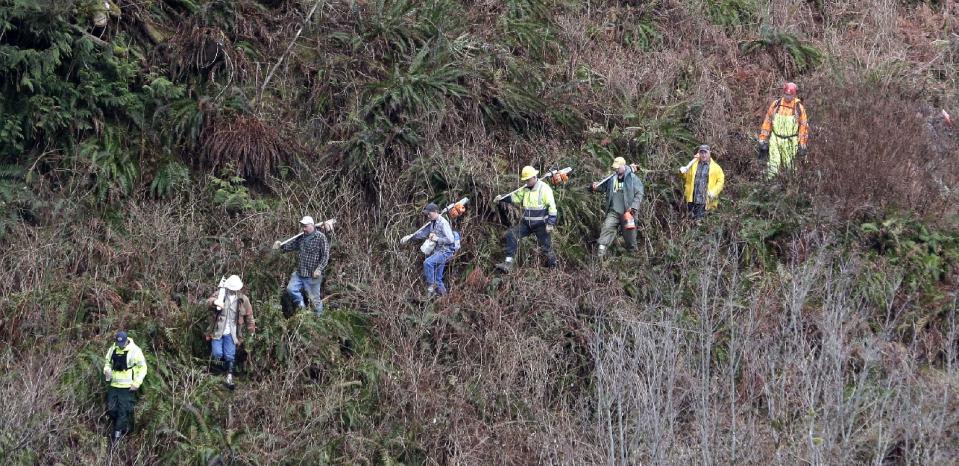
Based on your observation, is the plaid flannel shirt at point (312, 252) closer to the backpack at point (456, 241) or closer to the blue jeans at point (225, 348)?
the blue jeans at point (225, 348)

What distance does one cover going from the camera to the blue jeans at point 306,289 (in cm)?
1479

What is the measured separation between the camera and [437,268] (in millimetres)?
15328

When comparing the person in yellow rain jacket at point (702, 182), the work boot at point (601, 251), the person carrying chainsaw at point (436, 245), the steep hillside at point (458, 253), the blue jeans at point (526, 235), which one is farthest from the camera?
the person in yellow rain jacket at point (702, 182)

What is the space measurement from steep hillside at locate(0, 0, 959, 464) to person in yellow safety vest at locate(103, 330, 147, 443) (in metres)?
0.22

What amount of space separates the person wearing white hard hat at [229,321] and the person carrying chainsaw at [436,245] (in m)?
2.30

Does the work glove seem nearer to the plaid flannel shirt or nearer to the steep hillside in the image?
A: the steep hillside

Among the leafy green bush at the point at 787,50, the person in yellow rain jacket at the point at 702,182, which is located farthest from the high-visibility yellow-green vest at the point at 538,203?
the leafy green bush at the point at 787,50

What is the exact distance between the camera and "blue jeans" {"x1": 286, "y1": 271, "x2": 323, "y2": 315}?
14789 millimetres

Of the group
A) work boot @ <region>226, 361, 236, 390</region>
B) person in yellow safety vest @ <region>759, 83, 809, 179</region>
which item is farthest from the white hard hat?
person in yellow safety vest @ <region>759, 83, 809, 179</region>

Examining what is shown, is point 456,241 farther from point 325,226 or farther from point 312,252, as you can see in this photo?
point 312,252

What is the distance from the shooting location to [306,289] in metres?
14.9

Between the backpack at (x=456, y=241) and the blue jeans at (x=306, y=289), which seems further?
the backpack at (x=456, y=241)

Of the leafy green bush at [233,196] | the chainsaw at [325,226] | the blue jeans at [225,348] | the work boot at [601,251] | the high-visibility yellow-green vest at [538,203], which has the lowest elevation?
the blue jeans at [225,348]

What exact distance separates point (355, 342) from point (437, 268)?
145cm
